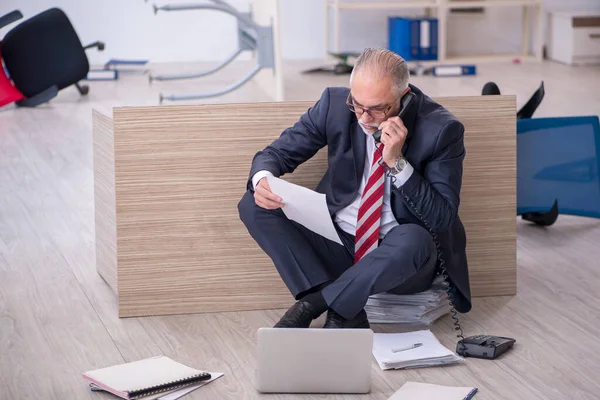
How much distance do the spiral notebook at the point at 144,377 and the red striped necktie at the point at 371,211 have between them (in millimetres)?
529

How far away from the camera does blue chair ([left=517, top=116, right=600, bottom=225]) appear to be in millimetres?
3252

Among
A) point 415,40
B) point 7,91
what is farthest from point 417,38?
point 7,91

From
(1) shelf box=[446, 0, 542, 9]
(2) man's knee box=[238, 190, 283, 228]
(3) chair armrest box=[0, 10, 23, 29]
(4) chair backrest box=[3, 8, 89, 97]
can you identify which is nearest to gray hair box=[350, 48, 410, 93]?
(2) man's knee box=[238, 190, 283, 228]

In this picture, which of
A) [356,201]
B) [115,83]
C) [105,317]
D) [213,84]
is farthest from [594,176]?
[115,83]

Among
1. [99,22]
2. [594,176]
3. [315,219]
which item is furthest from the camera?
[99,22]

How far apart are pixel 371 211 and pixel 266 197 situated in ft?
0.87

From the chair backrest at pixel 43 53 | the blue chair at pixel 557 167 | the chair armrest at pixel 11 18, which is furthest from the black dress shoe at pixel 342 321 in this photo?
the chair backrest at pixel 43 53

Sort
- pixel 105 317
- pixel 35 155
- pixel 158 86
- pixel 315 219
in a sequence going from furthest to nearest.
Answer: pixel 158 86 → pixel 35 155 → pixel 105 317 → pixel 315 219

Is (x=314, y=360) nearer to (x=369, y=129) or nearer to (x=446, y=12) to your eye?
(x=369, y=129)

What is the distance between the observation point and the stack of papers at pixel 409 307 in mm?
2463

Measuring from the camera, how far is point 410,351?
225 centimetres

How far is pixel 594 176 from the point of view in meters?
3.35

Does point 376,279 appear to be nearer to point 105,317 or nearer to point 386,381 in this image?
point 386,381

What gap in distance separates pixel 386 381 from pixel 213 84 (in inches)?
174
